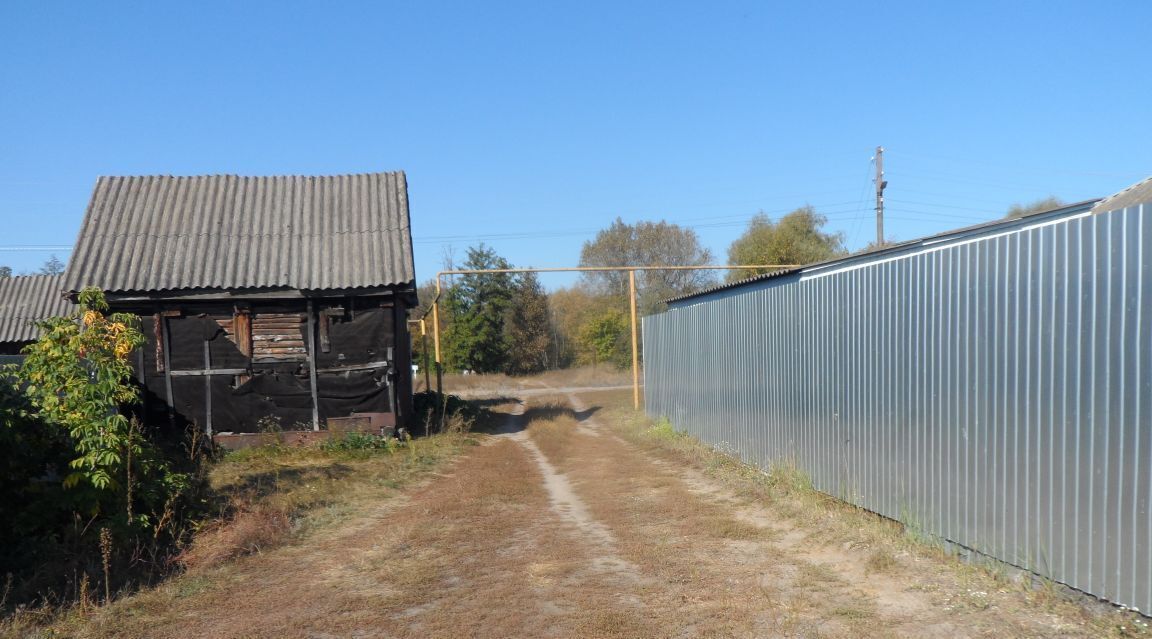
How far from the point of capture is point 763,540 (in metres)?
6.94

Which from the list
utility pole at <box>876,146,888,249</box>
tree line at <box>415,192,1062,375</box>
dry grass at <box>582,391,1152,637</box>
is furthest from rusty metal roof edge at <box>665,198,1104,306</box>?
tree line at <box>415,192,1062,375</box>

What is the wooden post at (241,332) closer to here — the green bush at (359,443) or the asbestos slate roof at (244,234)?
the asbestos slate roof at (244,234)

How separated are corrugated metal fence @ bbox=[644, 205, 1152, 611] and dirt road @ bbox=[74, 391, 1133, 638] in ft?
1.39

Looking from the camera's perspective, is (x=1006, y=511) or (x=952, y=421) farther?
(x=952, y=421)

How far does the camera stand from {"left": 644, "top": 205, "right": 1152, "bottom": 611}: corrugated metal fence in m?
4.30

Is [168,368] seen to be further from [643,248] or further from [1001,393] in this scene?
[643,248]

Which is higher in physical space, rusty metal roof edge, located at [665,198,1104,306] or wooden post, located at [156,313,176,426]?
rusty metal roof edge, located at [665,198,1104,306]

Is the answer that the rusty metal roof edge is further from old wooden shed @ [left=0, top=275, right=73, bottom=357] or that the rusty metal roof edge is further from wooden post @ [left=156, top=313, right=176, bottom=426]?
old wooden shed @ [left=0, top=275, right=73, bottom=357]

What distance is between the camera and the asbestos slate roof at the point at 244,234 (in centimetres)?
1373

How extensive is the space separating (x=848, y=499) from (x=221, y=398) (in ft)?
34.4

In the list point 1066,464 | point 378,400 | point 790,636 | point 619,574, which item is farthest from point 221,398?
point 1066,464

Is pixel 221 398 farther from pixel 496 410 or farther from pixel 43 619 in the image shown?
pixel 496 410

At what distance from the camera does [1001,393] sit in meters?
5.32

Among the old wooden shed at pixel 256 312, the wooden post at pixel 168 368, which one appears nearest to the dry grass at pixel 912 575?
the old wooden shed at pixel 256 312
